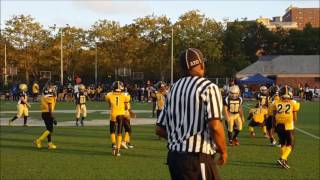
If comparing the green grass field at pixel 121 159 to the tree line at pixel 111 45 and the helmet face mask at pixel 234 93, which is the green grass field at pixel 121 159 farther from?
the tree line at pixel 111 45

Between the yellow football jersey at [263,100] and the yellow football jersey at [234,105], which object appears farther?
the yellow football jersey at [263,100]

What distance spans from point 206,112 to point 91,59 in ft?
222

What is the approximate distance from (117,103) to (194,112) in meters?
9.89

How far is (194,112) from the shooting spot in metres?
5.16

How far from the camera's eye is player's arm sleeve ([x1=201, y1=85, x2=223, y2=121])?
5074 mm

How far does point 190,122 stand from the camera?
5191 mm

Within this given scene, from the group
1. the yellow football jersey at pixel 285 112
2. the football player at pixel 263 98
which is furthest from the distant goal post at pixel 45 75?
the yellow football jersey at pixel 285 112

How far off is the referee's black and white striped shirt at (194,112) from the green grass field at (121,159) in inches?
226

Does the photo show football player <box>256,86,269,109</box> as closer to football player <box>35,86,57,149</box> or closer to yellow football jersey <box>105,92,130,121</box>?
yellow football jersey <box>105,92,130,121</box>

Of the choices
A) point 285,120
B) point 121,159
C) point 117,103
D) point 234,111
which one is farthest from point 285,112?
point 117,103

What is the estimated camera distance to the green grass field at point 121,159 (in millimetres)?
11180

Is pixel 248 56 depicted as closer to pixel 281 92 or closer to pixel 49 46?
pixel 49 46

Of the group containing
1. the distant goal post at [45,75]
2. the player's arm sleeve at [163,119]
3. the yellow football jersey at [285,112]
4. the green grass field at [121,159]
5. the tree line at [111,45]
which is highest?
the tree line at [111,45]

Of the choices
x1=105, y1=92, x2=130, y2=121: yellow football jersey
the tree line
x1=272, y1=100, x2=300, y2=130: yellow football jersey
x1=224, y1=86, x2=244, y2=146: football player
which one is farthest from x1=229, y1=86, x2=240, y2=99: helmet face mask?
the tree line
